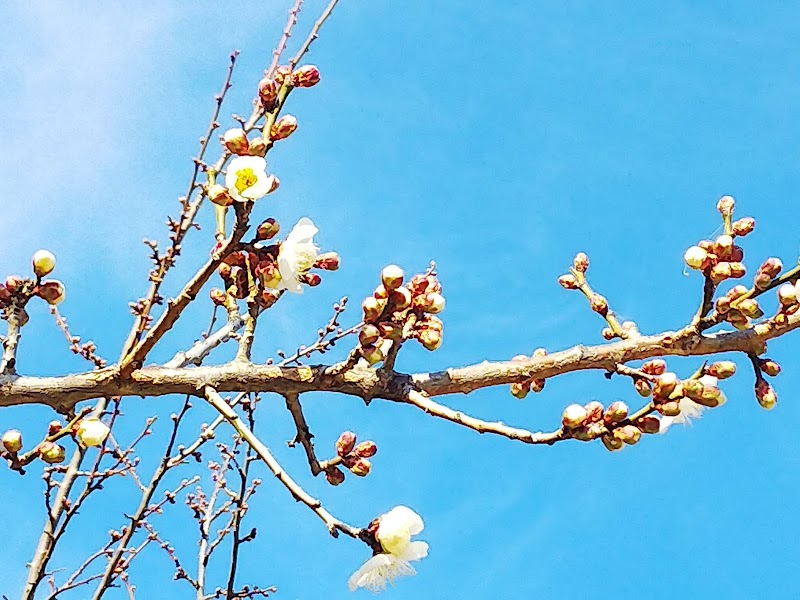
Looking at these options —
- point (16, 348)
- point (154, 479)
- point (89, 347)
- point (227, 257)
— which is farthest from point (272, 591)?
point (227, 257)

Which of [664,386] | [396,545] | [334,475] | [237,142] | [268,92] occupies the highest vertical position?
[268,92]

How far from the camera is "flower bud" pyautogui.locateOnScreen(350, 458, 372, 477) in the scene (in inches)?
86.0

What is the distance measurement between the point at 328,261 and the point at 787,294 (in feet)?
4.28

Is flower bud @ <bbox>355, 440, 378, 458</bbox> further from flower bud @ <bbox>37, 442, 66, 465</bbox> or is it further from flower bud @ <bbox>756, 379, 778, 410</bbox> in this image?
flower bud @ <bbox>756, 379, 778, 410</bbox>

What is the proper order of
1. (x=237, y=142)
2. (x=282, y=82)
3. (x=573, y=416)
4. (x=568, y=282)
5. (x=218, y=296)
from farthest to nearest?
(x=218, y=296), (x=568, y=282), (x=282, y=82), (x=237, y=142), (x=573, y=416)

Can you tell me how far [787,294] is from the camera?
2.34 meters

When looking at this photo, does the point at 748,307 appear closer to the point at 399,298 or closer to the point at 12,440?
the point at 399,298

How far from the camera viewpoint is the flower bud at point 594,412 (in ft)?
6.53

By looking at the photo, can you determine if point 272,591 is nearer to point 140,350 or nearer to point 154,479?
point 154,479

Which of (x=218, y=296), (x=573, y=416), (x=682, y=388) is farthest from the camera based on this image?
(x=218, y=296)

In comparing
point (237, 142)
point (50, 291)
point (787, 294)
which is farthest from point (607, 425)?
point (50, 291)

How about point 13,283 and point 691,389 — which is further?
point 13,283

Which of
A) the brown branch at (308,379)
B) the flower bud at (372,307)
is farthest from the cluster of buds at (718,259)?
the flower bud at (372,307)

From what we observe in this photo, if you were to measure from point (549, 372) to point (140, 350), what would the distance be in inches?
43.1
